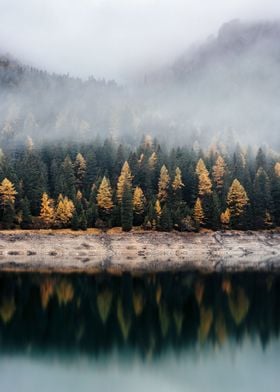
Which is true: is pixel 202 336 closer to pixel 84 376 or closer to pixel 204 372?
pixel 204 372

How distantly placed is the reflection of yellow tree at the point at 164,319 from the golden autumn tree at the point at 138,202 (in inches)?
1899

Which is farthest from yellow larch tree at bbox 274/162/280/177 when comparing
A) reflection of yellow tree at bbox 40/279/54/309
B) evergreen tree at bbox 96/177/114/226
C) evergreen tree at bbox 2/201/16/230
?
reflection of yellow tree at bbox 40/279/54/309

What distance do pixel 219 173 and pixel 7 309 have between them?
75.0m

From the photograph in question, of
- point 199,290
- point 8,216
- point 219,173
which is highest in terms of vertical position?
point 219,173

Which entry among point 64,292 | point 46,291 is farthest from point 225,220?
point 46,291

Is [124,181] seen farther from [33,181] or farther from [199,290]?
[199,290]

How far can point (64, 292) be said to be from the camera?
173 ft

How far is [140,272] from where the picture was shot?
67688 millimetres

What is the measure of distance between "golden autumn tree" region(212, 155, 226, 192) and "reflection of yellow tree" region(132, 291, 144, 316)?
60.1 metres

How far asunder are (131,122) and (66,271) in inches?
4245

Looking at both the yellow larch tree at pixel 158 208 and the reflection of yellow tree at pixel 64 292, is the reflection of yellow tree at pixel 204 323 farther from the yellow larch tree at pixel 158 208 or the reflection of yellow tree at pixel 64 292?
the yellow larch tree at pixel 158 208

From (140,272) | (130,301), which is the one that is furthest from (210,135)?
(130,301)

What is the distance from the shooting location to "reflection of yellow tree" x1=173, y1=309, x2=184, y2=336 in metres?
37.9

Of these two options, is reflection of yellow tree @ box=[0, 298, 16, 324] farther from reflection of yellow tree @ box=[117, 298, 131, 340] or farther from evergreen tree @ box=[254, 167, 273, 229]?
evergreen tree @ box=[254, 167, 273, 229]
